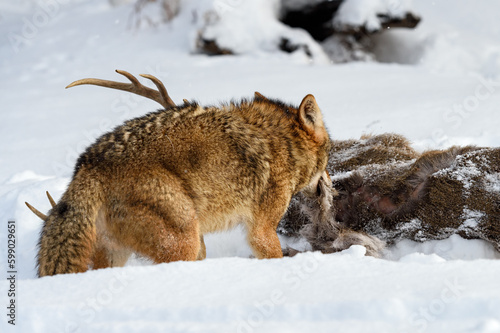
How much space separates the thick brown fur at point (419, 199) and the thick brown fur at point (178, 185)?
0.66 metres

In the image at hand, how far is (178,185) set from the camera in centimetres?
295

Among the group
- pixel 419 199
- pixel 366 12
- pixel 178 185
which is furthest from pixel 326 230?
pixel 366 12

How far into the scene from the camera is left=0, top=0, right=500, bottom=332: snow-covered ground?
2018 millimetres

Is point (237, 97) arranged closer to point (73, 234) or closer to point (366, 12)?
point (366, 12)

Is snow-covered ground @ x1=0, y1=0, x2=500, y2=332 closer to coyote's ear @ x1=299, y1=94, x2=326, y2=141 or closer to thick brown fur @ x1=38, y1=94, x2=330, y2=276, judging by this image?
thick brown fur @ x1=38, y1=94, x2=330, y2=276

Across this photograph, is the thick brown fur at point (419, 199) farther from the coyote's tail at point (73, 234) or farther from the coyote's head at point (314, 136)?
the coyote's tail at point (73, 234)

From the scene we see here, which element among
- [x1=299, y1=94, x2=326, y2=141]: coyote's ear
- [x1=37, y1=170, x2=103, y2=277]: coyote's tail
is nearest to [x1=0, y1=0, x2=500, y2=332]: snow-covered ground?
[x1=37, y1=170, x2=103, y2=277]: coyote's tail

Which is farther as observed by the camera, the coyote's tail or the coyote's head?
the coyote's head

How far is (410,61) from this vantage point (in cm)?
1112

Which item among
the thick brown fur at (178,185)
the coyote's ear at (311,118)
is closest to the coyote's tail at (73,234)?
the thick brown fur at (178,185)

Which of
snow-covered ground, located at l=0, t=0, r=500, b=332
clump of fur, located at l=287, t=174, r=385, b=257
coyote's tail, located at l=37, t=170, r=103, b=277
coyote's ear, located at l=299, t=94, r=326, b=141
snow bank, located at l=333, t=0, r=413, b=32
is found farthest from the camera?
snow bank, located at l=333, t=0, r=413, b=32

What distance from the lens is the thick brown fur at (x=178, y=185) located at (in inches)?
112

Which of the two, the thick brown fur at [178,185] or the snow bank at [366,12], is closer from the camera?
the thick brown fur at [178,185]

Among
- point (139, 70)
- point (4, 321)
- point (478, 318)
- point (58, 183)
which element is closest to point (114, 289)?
point (4, 321)
